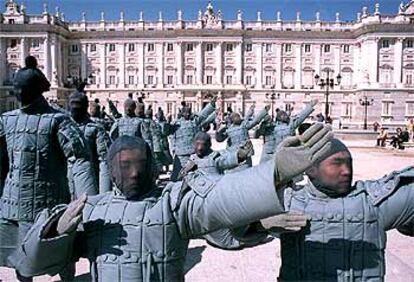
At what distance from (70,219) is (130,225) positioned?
0.32 metres

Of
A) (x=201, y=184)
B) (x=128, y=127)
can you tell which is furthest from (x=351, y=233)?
(x=128, y=127)

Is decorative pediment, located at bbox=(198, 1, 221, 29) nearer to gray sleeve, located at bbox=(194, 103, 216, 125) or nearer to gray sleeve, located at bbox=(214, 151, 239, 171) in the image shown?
gray sleeve, located at bbox=(194, 103, 216, 125)

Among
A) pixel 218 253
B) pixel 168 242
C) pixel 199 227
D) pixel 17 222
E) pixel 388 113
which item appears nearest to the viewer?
pixel 199 227

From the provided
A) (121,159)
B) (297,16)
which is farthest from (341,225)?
(297,16)

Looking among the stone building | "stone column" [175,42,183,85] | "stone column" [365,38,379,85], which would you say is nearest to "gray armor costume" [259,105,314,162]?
the stone building

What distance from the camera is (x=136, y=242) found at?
2.64 meters

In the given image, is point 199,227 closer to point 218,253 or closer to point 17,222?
point 17,222

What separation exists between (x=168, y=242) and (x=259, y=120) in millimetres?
10414

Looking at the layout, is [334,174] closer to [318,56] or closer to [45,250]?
[45,250]

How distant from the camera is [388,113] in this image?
65688mm

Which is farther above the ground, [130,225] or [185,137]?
[130,225]

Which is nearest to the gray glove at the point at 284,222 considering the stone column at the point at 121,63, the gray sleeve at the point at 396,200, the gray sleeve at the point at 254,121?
the gray sleeve at the point at 396,200

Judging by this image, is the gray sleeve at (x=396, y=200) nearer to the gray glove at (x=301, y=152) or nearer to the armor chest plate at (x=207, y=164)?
the gray glove at (x=301, y=152)

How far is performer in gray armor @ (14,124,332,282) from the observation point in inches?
95.7
